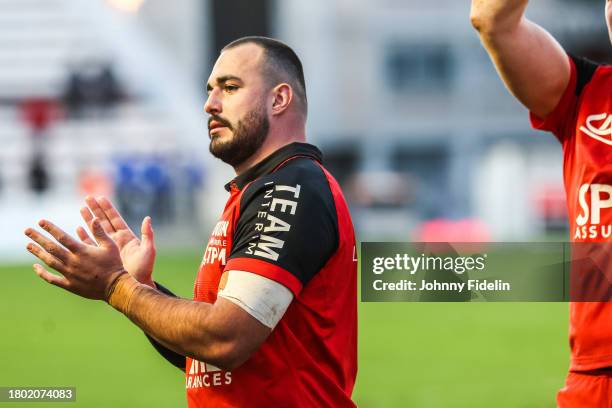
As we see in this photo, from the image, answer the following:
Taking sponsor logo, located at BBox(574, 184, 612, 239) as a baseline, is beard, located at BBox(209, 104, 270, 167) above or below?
above

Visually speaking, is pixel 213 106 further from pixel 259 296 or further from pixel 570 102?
pixel 570 102

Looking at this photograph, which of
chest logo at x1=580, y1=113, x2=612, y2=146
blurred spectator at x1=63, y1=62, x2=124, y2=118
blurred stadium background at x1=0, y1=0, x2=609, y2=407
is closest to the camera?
chest logo at x1=580, y1=113, x2=612, y2=146

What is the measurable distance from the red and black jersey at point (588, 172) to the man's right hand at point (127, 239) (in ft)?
3.90

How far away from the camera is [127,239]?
3197 millimetres

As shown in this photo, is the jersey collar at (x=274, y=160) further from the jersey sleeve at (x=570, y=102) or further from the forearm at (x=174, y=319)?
the jersey sleeve at (x=570, y=102)

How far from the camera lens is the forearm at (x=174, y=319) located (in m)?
2.65

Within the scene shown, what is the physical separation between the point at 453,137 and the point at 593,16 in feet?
39.7

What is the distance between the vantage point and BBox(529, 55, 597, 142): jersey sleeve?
3.01 meters

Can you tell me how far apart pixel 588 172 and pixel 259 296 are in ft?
3.17

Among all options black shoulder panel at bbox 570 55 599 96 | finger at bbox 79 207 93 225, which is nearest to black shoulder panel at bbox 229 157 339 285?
finger at bbox 79 207 93 225

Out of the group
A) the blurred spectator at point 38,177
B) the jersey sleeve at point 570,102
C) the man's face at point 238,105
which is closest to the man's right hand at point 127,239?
the man's face at point 238,105

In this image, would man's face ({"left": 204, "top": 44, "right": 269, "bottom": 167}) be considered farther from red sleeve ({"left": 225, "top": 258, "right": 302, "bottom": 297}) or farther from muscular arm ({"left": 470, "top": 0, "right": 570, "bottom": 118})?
muscular arm ({"left": 470, "top": 0, "right": 570, "bottom": 118})

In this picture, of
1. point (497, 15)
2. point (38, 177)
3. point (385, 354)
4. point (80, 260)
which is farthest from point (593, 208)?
point (38, 177)

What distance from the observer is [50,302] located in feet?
50.1
